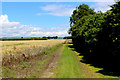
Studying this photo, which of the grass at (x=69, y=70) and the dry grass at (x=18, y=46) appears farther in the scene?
the dry grass at (x=18, y=46)

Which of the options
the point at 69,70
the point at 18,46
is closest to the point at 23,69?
the point at 69,70

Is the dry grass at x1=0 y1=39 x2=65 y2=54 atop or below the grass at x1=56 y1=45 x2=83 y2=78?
atop

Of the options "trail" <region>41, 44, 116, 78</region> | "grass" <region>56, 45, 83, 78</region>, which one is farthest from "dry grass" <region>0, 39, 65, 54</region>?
"grass" <region>56, 45, 83, 78</region>

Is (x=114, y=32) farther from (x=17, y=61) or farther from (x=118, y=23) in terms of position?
(x=17, y=61)

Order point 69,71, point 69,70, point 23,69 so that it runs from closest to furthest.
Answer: point 69,71
point 69,70
point 23,69

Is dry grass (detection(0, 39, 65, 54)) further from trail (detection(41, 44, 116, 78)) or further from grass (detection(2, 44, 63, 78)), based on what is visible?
trail (detection(41, 44, 116, 78))

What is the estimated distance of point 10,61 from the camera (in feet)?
60.8

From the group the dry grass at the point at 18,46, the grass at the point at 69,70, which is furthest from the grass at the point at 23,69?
the dry grass at the point at 18,46

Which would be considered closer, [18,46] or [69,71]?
[69,71]

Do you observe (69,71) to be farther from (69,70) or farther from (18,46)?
(18,46)

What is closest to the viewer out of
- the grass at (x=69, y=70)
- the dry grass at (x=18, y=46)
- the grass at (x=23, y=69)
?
the grass at (x=69, y=70)

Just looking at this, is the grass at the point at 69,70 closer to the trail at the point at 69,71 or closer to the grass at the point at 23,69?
the trail at the point at 69,71

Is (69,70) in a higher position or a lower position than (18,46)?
lower

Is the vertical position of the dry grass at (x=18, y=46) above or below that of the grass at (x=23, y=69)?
above
